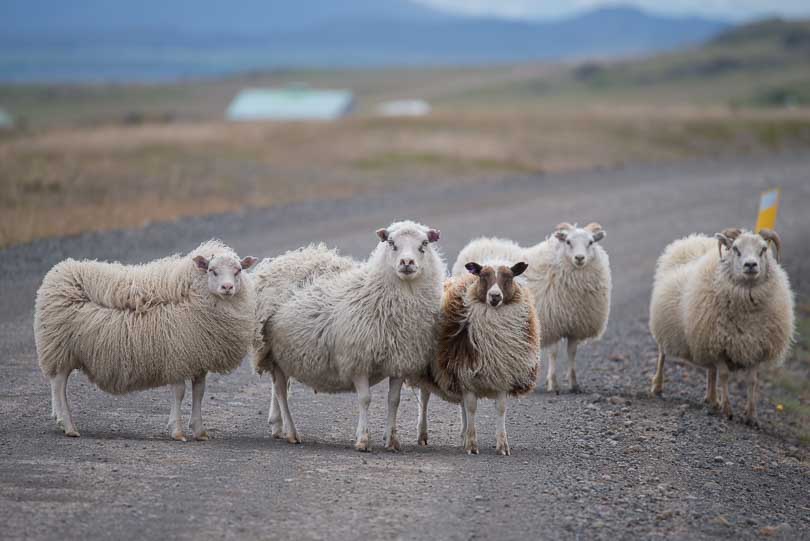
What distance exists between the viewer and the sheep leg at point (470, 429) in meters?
9.67

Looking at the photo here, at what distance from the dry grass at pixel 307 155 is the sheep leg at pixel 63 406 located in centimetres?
1126

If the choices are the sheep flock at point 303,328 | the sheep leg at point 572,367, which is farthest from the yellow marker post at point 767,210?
the sheep flock at point 303,328

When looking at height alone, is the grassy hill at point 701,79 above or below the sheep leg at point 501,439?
above

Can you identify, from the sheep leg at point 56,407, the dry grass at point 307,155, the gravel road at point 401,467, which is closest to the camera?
the gravel road at point 401,467

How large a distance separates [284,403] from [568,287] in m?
4.37

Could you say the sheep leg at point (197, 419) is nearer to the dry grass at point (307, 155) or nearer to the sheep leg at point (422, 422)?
the sheep leg at point (422, 422)

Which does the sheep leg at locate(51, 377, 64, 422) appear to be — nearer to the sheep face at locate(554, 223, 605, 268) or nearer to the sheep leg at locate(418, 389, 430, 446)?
the sheep leg at locate(418, 389, 430, 446)

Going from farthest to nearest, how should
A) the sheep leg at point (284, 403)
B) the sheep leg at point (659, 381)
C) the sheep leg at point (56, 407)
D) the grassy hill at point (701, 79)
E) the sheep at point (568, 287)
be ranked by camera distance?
1. the grassy hill at point (701, 79)
2. the sheep leg at point (659, 381)
3. the sheep at point (568, 287)
4. the sheep leg at point (284, 403)
5. the sheep leg at point (56, 407)

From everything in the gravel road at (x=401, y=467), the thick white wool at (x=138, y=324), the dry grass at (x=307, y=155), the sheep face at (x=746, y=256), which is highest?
the dry grass at (x=307, y=155)

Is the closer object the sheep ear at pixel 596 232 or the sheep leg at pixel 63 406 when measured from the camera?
the sheep leg at pixel 63 406

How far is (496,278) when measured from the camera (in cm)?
1005

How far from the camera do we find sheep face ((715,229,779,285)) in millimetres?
11991

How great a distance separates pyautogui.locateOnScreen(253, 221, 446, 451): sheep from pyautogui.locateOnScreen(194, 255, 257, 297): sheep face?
1.58 feet

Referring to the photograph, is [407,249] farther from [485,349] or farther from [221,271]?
[221,271]
